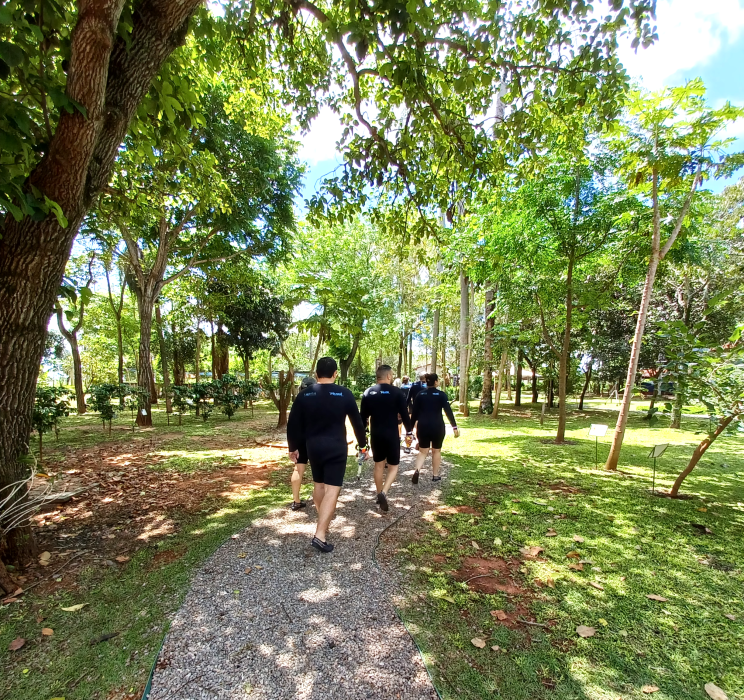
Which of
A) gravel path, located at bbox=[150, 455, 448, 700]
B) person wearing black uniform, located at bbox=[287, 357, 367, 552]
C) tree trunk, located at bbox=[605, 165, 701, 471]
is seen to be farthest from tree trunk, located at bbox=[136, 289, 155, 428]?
tree trunk, located at bbox=[605, 165, 701, 471]

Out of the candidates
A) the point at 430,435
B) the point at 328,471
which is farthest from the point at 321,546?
the point at 430,435

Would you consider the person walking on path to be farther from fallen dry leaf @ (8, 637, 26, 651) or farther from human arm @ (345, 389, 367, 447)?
fallen dry leaf @ (8, 637, 26, 651)

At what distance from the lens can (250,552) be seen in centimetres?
353

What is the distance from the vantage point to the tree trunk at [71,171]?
261 centimetres

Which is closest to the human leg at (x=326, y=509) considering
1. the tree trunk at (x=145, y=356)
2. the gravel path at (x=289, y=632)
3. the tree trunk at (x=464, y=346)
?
the gravel path at (x=289, y=632)

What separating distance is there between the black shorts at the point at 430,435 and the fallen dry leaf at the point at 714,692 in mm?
3845

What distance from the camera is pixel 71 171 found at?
107 inches

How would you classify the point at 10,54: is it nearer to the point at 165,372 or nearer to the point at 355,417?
the point at 355,417

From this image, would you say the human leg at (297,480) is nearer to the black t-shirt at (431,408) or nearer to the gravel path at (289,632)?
the gravel path at (289,632)

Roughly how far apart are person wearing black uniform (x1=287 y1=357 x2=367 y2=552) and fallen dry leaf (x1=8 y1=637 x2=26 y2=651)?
207cm

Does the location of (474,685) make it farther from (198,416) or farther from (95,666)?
(198,416)

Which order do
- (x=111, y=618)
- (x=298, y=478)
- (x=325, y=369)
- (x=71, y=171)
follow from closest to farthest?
1. (x=111, y=618)
2. (x=71, y=171)
3. (x=325, y=369)
4. (x=298, y=478)

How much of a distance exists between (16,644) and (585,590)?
13.4ft

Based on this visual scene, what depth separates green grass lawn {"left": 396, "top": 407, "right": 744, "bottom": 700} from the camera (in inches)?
84.9
